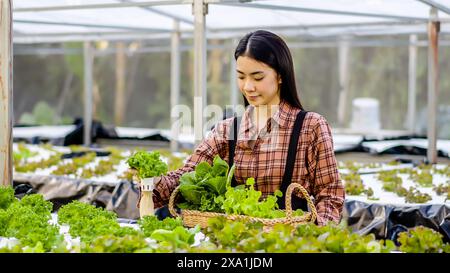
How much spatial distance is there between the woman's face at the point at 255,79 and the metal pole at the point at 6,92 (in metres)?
1.36

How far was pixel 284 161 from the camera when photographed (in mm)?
3342

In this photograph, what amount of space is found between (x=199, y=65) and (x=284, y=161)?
70.8 inches

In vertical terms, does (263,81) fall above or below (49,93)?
above

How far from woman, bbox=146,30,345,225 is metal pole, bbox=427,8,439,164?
14.5ft

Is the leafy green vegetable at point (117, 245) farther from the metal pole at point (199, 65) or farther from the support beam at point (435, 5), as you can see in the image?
the support beam at point (435, 5)

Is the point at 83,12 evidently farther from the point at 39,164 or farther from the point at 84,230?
the point at 84,230

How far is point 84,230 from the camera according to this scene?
2928 millimetres

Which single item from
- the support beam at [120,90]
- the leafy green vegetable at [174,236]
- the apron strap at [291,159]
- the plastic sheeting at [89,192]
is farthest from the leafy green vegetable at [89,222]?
the support beam at [120,90]

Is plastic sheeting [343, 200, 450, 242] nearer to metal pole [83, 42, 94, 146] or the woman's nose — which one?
the woman's nose

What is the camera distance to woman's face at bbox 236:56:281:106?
127 inches

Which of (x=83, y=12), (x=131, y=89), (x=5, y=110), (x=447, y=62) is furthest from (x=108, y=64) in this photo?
(x=5, y=110)

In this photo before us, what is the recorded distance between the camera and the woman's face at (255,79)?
10.6ft
